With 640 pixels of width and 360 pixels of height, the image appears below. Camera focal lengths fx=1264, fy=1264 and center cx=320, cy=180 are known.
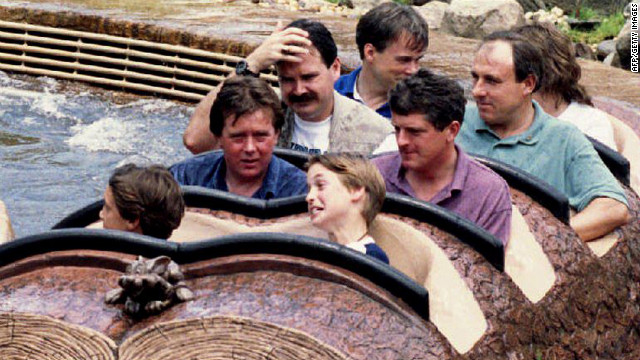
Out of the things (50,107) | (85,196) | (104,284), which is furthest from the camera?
(50,107)

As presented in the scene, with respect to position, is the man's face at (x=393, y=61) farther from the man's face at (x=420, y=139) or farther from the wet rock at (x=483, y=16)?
the wet rock at (x=483, y=16)

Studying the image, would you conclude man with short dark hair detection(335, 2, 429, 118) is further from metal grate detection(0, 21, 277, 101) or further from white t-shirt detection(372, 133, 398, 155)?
metal grate detection(0, 21, 277, 101)

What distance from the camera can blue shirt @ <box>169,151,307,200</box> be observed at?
3.24 metres

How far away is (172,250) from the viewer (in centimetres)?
249

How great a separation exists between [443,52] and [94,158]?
2.23 metres

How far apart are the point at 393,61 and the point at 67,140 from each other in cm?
424

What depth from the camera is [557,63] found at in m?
4.07

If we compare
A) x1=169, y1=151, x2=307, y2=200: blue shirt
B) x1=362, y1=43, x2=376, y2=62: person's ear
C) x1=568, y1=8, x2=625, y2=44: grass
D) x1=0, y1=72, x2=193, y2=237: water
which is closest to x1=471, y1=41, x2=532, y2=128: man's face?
x1=362, y1=43, x2=376, y2=62: person's ear

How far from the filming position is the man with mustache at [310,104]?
3631 millimetres

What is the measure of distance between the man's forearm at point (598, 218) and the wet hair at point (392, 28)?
90cm

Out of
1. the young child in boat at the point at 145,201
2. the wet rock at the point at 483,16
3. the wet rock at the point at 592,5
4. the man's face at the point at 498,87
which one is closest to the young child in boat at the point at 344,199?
the young child in boat at the point at 145,201

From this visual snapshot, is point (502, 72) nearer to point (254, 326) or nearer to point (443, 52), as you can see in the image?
point (254, 326)

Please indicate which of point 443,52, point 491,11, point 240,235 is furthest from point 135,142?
point 240,235

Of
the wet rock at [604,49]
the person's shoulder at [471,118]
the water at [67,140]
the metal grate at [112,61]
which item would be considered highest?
the person's shoulder at [471,118]
